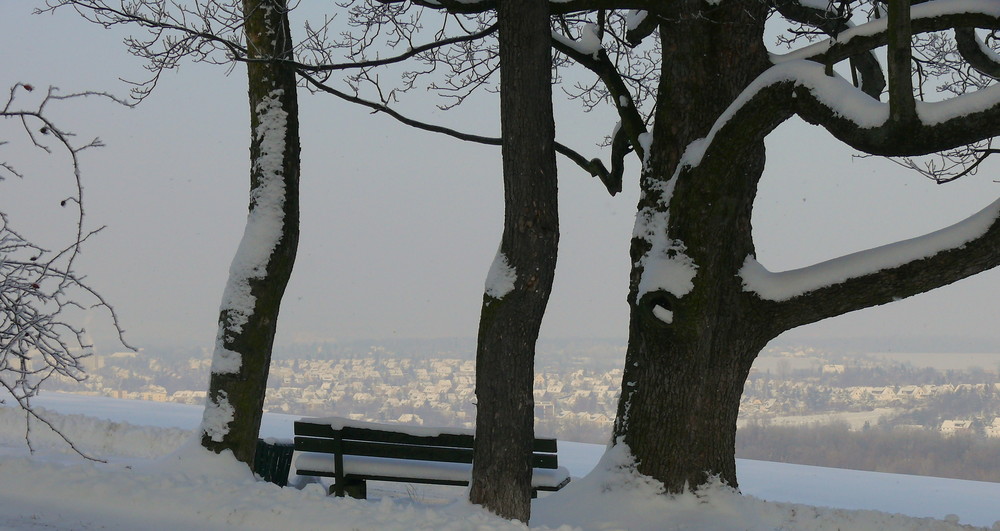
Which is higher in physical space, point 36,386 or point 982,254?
point 982,254

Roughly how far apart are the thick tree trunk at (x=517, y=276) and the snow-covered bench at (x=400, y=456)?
6.16ft

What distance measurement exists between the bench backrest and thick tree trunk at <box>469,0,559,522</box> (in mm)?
1862

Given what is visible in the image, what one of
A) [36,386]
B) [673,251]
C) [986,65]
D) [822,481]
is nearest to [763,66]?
[673,251]

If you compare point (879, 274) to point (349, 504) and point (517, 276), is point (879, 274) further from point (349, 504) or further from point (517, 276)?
point (349, 504)

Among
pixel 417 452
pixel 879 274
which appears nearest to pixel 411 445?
pixel 417 452

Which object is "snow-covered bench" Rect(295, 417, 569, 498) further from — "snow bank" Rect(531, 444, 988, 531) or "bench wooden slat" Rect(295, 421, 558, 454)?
"snow bank" Rect(531, 444, 988, 531)

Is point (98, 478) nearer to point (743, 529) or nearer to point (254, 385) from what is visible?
point (254, 385)

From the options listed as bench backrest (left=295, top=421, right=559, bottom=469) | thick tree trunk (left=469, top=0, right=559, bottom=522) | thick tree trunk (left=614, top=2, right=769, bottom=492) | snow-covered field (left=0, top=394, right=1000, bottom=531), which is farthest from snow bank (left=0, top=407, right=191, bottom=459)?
thick tree trunk (left=614, top=2, right=769, bottom=492)

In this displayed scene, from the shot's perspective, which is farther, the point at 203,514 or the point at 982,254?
the point at 982,254

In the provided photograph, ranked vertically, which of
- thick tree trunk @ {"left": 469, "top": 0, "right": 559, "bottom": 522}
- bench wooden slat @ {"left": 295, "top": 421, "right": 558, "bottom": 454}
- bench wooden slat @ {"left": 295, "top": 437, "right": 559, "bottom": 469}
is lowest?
Result: bench wooden slat @ {"left": 295, "top": 437, "right": 559, "bottom": 469}

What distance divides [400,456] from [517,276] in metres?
3.01

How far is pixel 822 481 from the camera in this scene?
1336 centimetres

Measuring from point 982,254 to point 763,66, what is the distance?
2.51m

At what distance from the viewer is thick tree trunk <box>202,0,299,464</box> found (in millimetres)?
8188
